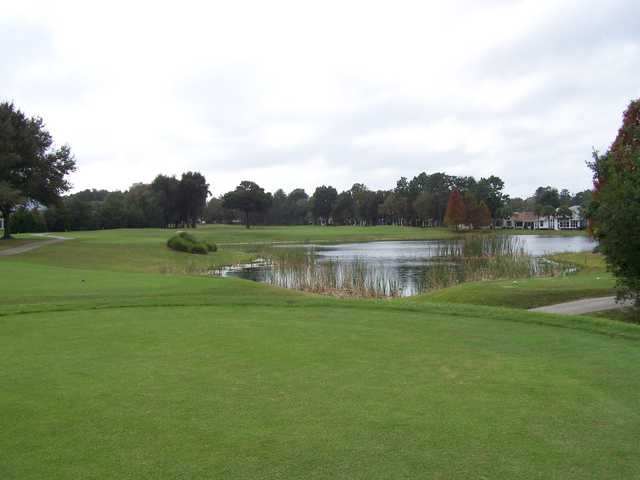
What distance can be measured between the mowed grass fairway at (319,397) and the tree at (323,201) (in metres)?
135

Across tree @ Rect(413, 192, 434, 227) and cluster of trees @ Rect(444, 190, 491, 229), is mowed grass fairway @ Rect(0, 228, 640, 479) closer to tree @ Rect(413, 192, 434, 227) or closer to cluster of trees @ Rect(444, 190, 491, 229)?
cluster of trees @ Rect(444, 190, 491, 229)

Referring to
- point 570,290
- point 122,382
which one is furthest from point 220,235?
point 122,382

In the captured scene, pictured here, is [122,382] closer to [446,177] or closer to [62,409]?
[62,409]

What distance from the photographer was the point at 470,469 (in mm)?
4039

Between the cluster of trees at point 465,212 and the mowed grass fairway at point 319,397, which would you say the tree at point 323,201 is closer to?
the cluster of trees at point 465,212

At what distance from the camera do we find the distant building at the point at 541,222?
13412 centimetres

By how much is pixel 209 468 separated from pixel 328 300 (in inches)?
340

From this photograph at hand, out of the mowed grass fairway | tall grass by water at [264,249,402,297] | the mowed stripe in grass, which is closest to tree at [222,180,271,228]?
tall grass by water at [264,249,402,297]

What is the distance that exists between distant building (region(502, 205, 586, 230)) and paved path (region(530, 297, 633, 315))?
12346 cm

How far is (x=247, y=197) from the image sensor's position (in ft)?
351

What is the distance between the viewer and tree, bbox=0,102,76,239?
3769 cm

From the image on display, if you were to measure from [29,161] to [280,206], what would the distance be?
11993cm

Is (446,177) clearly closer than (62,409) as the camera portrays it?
No

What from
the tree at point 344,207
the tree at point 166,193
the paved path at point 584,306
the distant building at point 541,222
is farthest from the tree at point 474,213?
the paved path at point 584,306
